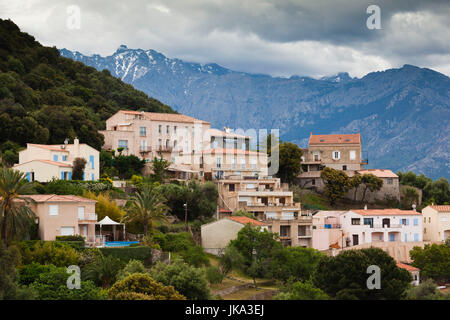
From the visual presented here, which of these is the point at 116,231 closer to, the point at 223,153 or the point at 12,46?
the point at 223,153

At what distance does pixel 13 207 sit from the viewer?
4778 cm

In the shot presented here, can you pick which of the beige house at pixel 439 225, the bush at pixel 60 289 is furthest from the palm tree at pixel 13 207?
the beige house at pixel 439 225

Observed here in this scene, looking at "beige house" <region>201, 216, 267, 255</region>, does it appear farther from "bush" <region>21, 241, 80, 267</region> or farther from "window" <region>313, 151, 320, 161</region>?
"window" <region>313, 151, 320, 161</region>

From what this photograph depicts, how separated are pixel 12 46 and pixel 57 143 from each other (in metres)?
32.5

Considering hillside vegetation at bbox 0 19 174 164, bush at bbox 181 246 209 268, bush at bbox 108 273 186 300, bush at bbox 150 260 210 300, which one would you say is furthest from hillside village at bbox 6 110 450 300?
bush at bbox 108 273 186 300

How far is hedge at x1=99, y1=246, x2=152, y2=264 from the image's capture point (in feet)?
163

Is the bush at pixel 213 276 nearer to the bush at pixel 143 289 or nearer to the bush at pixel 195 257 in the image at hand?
the bush at pixel 195 257

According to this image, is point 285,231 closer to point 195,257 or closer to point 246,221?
point 246,221

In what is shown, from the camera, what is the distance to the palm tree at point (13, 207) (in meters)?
47.2
